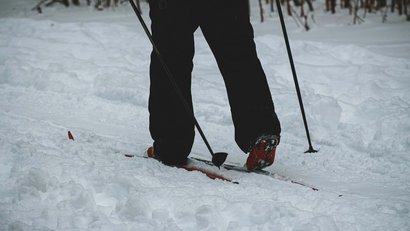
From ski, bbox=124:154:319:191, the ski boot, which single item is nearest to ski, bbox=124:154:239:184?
ski, bbox=124:154:319:191

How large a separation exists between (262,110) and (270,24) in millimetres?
5422

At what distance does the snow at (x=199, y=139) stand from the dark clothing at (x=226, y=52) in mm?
341

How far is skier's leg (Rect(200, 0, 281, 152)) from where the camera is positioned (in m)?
2.23

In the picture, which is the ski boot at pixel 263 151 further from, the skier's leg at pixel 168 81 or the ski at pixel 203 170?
the skier's leg at pixel 168 81

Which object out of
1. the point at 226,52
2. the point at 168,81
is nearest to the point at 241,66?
the point at 226,52

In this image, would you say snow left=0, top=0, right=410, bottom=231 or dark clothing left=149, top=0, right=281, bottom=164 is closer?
snow left=0, top=0, right=410, bottom=231

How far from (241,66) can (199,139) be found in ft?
3.97

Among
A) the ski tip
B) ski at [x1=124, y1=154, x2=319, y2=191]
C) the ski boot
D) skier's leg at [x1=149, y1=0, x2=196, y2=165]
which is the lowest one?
ski at [x1=124, y1=154, x2=319, y2=191]

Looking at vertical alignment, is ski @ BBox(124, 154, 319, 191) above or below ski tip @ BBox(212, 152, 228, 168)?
below

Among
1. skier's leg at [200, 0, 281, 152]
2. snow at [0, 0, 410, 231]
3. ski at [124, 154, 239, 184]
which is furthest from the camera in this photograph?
ski at [124, 154, 239, 184]

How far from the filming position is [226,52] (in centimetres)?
227

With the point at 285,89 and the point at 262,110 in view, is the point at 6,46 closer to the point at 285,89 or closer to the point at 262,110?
the point at 285,89

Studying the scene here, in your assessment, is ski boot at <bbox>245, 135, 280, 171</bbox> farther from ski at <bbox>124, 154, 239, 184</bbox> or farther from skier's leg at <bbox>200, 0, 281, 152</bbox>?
ski at <bbox>124, 154, 239, 184</bbox>

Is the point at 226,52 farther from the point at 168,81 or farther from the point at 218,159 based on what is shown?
the point at 218,159
